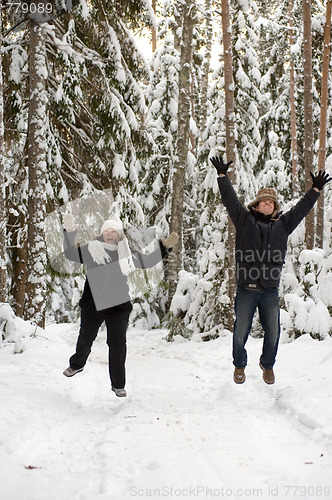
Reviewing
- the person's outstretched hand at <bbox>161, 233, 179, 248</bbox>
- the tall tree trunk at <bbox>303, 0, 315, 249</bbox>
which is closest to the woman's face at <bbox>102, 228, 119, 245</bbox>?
the person's outstretched hand at <bbox>161, 233, 179, 248</bbox>

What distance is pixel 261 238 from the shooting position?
5.27 metres

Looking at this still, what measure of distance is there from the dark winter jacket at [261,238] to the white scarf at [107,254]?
140cm

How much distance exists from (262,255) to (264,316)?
0.76 meters

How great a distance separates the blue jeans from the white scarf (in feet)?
4.82

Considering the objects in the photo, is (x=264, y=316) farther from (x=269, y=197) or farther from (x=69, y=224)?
(x=69, y=224)

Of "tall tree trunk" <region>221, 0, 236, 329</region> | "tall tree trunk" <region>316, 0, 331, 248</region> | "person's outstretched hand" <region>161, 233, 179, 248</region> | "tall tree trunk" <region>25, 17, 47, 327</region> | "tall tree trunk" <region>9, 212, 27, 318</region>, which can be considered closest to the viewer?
"person's outstretched hand" <region>161, 233, 179, 248</region>

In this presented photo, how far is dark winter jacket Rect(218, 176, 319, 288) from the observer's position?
5148 mm

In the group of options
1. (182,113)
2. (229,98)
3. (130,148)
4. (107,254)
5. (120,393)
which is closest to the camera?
(120,393)

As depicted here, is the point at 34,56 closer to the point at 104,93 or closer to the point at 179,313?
the point at 104,93

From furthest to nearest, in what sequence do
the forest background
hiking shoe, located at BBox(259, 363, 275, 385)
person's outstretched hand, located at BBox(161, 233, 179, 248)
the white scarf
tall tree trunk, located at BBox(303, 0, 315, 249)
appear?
tall tree trunk, located at BBox(303, 0, 315, 249) < the forest background < person's outstretched hand, located at BBox(161, 233, 179, 248) < the white scarf < hiking shoe, located at BBox(259, 363, 275, 385)

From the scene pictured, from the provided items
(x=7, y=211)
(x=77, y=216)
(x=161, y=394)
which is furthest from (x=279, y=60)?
(x=161, y=394)

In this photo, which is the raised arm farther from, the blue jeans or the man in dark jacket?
the blue jeans

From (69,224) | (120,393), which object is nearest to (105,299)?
(69,224)

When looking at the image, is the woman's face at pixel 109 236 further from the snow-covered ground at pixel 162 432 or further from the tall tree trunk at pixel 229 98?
the tall tree trunk at pixel 229 98
